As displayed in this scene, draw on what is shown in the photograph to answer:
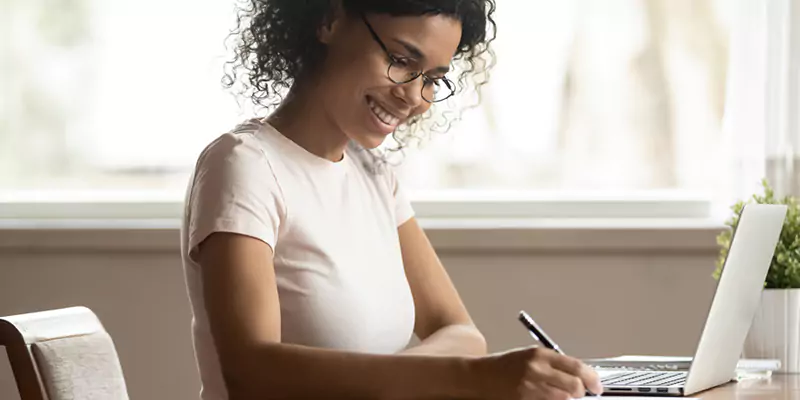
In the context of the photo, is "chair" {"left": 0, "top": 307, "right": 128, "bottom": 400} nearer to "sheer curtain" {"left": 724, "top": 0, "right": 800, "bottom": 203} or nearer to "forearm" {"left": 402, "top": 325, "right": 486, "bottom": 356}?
"forearm" {"left": 402, "top": 325, "right": 486, "bottom": 356}

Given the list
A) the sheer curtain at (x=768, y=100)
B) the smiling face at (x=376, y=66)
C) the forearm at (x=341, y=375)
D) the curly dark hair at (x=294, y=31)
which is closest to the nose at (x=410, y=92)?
the smiling face at (x=376, y=66)

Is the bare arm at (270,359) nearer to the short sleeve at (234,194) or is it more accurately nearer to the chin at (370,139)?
the short sleeve at (234,194)

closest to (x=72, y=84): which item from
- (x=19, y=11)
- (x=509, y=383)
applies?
(x=19, y=11)

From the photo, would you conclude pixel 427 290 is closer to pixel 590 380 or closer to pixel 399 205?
pixel 399 205

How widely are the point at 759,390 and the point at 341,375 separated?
2.07 feet

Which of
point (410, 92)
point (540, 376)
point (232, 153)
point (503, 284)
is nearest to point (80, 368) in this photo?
point (232, 153)

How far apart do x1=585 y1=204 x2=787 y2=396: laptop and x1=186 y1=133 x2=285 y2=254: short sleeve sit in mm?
503

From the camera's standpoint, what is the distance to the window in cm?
293

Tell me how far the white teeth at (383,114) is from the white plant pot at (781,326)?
2.20 feet

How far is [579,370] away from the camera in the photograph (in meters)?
1.16

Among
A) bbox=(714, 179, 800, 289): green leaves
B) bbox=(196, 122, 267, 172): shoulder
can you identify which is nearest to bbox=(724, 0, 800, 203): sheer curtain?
bbox=(714, 179, 800, 289): green leaves

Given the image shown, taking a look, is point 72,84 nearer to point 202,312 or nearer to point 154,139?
point 154,139

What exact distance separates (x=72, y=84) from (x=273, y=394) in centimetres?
209

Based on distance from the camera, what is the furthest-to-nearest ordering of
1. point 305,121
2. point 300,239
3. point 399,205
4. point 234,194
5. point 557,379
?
1. point 399,205
2. point 305,121
3. point 300,239
4. point 234,194
5. point 557,379
